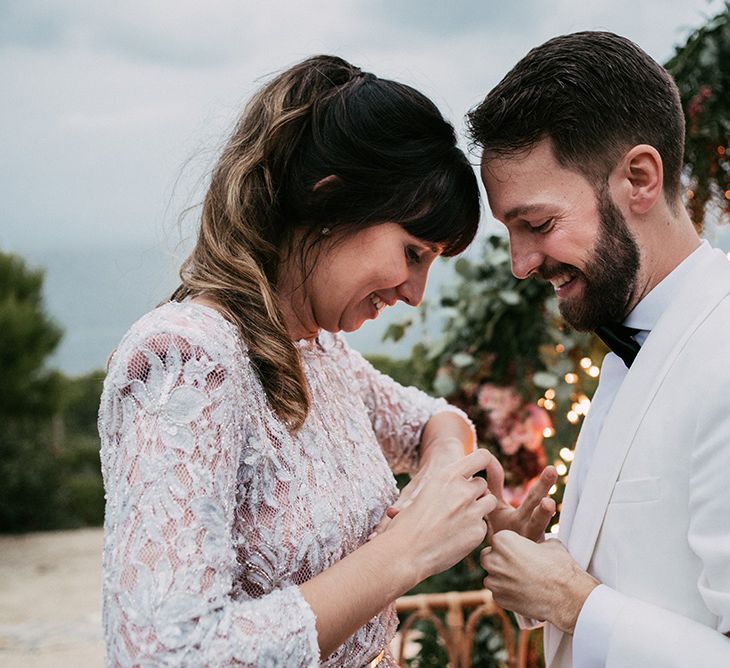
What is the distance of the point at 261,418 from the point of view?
1493mm

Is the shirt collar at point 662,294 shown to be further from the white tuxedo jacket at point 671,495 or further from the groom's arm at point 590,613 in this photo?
the groom's arm at point 590,613

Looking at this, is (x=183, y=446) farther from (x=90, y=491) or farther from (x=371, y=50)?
(x=90, y=491)

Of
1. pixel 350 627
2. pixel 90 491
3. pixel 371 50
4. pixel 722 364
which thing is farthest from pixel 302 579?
pixel 90 491

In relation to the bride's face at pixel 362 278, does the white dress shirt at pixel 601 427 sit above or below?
below

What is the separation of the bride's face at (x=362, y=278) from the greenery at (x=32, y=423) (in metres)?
9.98

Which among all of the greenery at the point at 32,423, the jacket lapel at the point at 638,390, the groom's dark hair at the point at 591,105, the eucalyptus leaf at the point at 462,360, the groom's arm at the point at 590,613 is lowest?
the greenery at the point at 32,423

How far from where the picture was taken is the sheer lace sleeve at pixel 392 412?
2.17 m

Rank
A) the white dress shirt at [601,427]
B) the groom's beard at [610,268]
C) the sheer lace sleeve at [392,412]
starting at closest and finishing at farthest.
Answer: the white dress shirt at [601,427]
the groom's beard at [610,268]
the sheer lace sleeve at [392,412]

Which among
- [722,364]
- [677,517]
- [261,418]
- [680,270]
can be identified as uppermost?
[680,270]

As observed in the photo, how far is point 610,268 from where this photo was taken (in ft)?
5.52

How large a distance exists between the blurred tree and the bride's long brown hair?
395 inches

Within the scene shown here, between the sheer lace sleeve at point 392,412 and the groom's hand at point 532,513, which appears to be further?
the sheer lace sleeve at point 392,412

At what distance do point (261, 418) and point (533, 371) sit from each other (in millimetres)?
2016

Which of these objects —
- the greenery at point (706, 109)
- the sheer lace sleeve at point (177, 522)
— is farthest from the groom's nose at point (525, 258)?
the greenery at point (706, 109)
